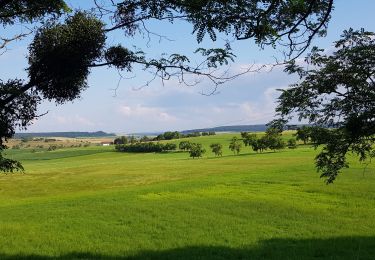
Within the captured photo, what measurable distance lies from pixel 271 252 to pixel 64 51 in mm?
10268

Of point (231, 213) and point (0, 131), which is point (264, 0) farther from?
point (231, 213)

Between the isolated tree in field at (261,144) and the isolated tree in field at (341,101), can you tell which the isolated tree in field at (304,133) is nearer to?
the isolated tree in field at (341,101)

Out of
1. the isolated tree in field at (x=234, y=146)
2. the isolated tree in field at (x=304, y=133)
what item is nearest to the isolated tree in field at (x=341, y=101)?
the isolated tree in field at (x=304, y=133)

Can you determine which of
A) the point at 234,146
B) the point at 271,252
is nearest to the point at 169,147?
the point at 234,146

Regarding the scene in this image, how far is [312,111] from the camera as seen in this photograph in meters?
16.4

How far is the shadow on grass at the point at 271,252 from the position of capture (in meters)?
14.1

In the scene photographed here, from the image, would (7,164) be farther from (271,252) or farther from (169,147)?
(169,147)

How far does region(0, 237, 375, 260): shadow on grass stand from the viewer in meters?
14.1

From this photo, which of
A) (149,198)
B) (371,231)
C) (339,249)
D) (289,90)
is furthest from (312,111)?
(149,198)

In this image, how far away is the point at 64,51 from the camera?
7.45 m

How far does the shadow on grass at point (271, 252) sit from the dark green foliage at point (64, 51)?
316 inches

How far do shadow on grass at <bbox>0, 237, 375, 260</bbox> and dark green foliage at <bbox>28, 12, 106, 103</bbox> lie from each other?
8.03 m

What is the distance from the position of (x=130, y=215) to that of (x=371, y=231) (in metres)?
12.0

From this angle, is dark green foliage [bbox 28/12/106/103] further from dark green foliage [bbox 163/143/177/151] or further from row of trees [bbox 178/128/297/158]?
dark green foliage [bbox 163/143/177/151]
